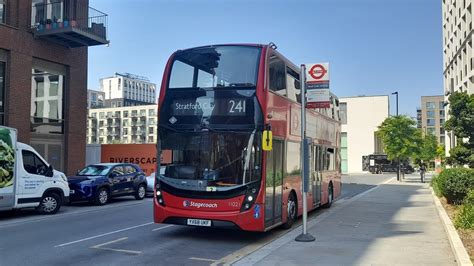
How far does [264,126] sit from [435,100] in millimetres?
142823

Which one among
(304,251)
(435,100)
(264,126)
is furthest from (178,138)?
(435,100)

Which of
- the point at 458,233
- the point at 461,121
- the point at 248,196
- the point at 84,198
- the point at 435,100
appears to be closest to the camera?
the point at 248,196

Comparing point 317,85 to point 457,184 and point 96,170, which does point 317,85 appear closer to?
point 457,184

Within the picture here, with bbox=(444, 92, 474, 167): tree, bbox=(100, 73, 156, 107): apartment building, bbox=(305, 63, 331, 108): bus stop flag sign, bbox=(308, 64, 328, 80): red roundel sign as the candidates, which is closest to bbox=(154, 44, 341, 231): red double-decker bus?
bbox=(305, 63, 331, 108): bus stop flag sign

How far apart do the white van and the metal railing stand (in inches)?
333

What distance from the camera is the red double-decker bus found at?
9250 millimetres

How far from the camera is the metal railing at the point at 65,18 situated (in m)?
20.4

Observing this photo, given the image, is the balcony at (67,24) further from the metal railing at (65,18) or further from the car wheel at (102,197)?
the car wheel at (102,197)

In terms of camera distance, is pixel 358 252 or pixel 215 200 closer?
pixel 358 252

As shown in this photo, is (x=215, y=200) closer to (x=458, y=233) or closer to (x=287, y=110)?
(x=287, y=110)

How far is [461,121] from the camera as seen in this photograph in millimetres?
19297

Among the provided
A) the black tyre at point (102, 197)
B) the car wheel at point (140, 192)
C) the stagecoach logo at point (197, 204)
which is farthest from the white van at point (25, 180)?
the stagecoach logo at point (197, 204)

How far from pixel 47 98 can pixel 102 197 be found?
7.41 metres

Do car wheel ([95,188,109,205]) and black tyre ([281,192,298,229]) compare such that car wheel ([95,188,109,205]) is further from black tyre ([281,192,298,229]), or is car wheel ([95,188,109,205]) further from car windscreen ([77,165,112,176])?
black tyre ([281,192,298,229])
